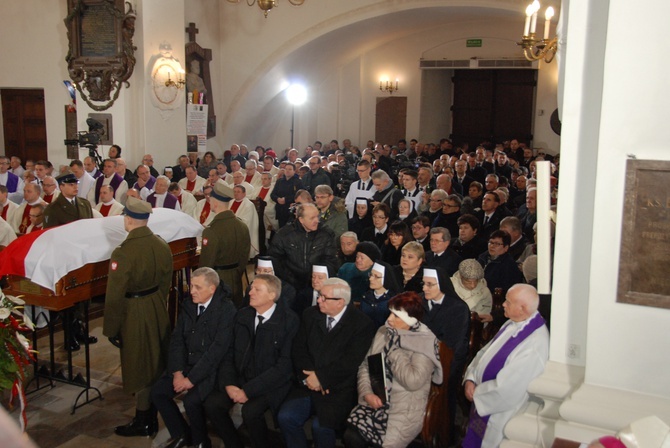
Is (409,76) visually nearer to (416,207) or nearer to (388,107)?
(388,107)

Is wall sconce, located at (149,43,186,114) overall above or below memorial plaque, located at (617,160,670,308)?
above

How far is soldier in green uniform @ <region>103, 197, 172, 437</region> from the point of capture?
16.3 feet

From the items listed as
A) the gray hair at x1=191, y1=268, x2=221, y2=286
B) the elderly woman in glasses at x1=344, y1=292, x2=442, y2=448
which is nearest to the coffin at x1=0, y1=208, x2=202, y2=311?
the gray hair at x1=191, y1=268, x2=221, y2=286

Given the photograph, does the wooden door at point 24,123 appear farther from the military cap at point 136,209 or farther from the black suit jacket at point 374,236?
the military cap at point 136,209

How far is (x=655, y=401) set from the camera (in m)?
3.13

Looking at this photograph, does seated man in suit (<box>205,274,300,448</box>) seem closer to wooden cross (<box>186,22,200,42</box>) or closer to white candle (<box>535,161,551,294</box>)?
white candle (<box>535,161,551,294</box>)

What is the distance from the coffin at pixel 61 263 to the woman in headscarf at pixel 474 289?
3.01 meters

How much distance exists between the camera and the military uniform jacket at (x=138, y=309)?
195 inches

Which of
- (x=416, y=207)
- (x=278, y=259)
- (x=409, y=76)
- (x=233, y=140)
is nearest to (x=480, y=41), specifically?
(x=409, y=76)

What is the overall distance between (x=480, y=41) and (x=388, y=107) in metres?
3.03

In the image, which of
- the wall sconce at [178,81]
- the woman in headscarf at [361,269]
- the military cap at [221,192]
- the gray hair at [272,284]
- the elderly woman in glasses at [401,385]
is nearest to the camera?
the elderly woman in glasses at [401,385]

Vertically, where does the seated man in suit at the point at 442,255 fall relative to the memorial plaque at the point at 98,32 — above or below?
below

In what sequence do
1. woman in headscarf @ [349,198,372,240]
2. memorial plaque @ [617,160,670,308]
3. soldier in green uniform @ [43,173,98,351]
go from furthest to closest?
woman in headscarf @ [349,198,372,240], soldier in green uniform @ [43,173,98,351], memorial plaque @ [617,160,670,308]

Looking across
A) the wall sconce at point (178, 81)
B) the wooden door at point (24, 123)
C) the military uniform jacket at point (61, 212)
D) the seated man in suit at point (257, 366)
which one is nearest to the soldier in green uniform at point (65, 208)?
the military uniform jacket at point (61, 212)
